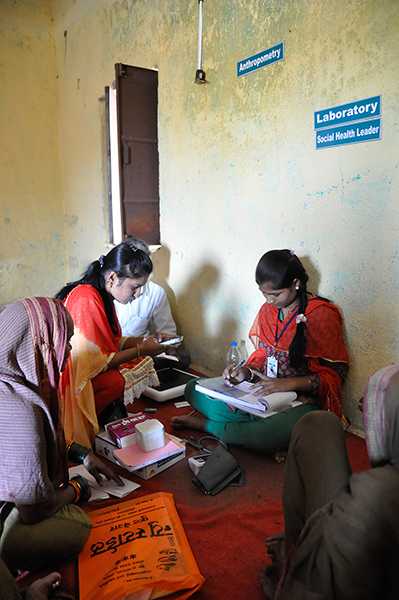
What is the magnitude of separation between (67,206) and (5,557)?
166 inches

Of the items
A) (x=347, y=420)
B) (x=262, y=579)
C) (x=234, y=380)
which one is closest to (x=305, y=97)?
(x=234, y=380)

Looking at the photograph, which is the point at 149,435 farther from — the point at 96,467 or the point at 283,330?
the point at 283,330

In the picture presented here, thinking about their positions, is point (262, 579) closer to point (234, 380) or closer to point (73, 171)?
point (234, 380)

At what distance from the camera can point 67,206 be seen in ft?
16.8

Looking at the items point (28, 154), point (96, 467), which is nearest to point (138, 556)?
point (96, 467)

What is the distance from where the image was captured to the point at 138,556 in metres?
1.56

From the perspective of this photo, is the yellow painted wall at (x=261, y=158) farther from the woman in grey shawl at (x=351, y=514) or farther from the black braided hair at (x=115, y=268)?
the woman in grey shawl at (x=351, y=514)

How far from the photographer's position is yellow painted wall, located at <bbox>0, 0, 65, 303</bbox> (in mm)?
4684

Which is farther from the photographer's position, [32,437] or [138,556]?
[138,556]

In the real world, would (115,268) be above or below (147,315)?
above

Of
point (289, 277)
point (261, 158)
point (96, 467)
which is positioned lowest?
point (96, 467)

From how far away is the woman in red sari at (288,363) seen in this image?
Answer: 2223 mm

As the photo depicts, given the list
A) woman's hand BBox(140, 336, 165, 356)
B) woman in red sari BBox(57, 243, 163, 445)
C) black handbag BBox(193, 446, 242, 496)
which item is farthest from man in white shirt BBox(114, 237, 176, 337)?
black handbag BBox(193, 446, 242, 496)

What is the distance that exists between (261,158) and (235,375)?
51.0 inches
